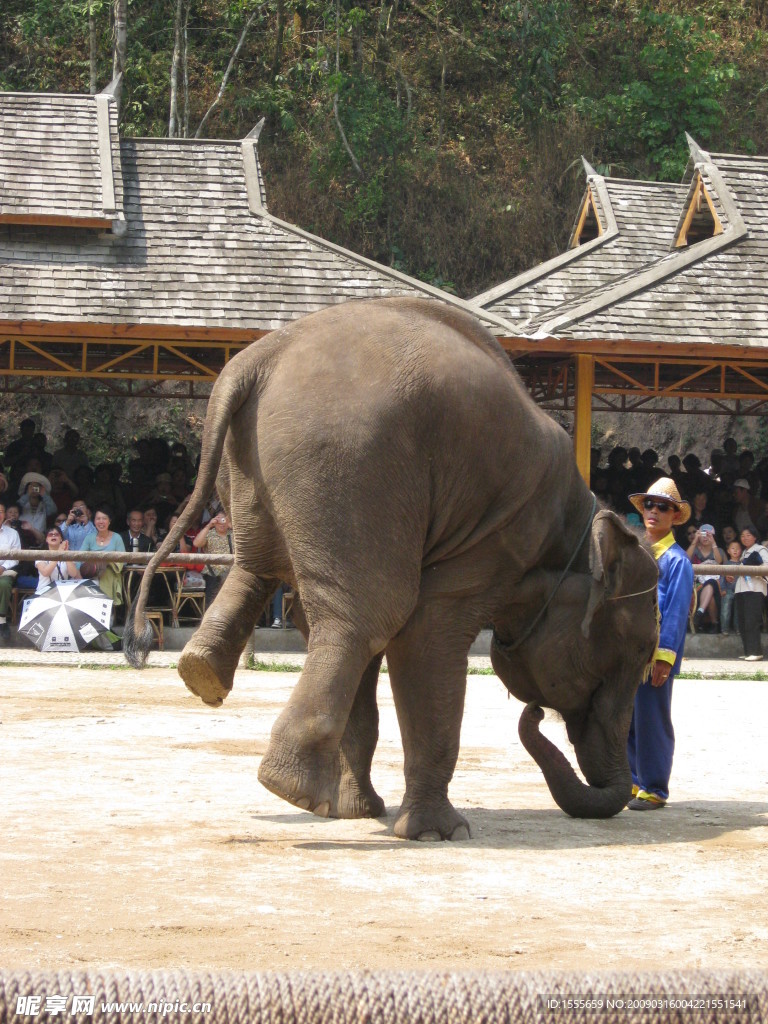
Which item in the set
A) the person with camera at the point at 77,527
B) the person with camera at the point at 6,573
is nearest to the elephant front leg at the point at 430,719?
the person with camera at the point at 6,573

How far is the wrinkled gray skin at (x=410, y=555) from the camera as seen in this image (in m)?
5.42

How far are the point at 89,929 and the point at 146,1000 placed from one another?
8.47 feet

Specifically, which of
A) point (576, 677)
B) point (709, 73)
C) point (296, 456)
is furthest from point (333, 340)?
point (709, 73)

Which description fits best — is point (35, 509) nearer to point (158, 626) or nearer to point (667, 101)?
point (158, 626)

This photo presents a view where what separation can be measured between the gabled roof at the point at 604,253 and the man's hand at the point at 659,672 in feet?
33.3

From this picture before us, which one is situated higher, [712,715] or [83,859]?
[83,859]

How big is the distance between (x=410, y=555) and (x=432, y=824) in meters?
1.09

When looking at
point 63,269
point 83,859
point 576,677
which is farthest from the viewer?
point 63,269

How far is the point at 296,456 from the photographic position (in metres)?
5.44

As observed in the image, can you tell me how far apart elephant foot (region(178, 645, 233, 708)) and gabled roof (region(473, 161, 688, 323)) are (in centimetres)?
1092

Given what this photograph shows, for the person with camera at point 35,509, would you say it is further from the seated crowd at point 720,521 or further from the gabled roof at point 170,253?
the seated crowd at point 720,521

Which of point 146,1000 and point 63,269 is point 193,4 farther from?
point 146,1000

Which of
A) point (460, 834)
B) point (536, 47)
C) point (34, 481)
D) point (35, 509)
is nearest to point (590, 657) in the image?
point (460, 834)

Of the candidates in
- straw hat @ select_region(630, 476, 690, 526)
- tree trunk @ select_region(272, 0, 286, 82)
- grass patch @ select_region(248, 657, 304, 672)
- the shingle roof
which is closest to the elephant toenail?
straw hat @ select_region(630, 476, 690, 526)
